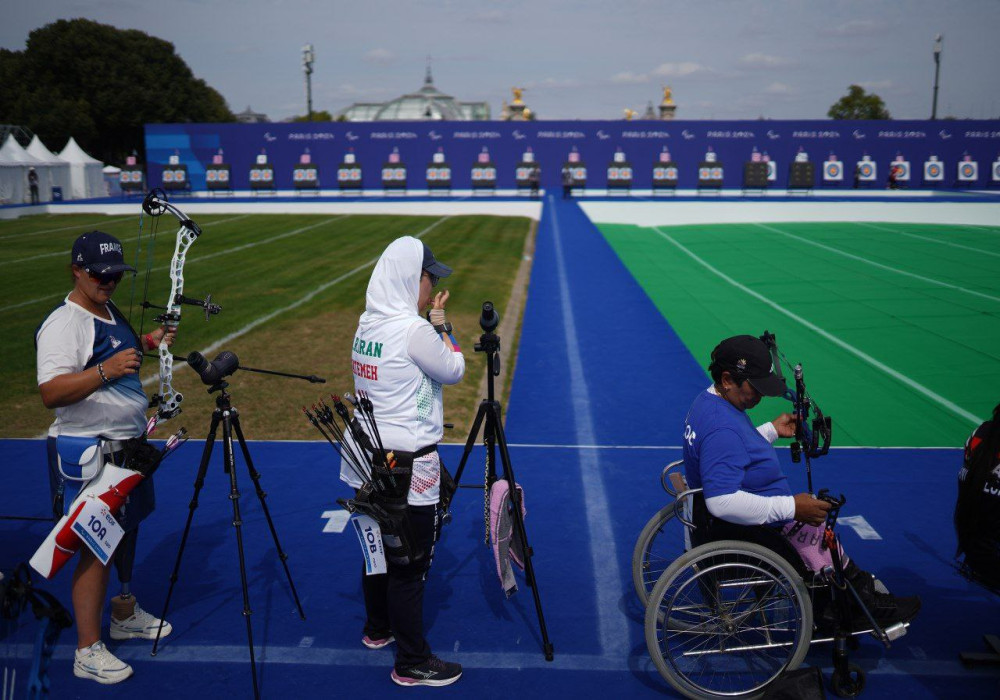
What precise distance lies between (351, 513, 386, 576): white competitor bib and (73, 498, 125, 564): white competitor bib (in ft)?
4.26

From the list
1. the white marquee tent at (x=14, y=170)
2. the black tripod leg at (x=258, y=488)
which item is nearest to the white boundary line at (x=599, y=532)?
the black tripod leg at (x=258, y=488)

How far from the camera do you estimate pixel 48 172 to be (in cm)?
4294

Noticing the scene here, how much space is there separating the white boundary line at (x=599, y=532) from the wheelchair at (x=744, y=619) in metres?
0.41

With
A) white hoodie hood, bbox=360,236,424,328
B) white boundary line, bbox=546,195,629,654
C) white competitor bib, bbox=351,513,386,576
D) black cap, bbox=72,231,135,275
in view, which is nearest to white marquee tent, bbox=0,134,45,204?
white boundary line, bbox=546,195,629,654

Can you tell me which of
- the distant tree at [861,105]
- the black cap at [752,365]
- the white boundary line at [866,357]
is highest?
the distant tree at [861,105]

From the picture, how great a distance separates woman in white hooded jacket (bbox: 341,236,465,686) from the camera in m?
4.17

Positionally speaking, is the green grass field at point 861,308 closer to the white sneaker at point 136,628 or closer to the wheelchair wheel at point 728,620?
the wheelchair wheel at point 728,620

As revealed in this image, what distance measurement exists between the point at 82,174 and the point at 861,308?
44.9 metres

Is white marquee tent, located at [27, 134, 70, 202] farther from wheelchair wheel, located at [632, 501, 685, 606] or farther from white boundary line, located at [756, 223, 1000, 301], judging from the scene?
wheelchair wheel, located at [632, 501, 685, 606]

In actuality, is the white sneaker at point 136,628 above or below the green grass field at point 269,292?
below

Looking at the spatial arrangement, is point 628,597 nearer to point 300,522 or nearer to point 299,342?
point 300,522

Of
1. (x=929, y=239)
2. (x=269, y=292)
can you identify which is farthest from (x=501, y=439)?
(x=929, y=239)

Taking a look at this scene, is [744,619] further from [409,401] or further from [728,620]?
[409,401]

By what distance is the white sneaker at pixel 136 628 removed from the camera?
469cm
